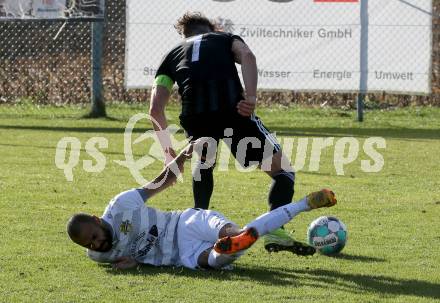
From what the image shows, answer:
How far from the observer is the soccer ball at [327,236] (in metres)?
7.00

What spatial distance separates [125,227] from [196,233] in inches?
17.8

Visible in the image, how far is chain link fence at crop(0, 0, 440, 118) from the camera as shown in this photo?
18.2m

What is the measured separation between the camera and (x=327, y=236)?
276 inches

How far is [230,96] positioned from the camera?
7281 mm

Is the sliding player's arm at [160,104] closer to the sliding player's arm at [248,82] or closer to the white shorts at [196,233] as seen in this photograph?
the sliding player's arm at [248,82]

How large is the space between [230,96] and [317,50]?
869cm

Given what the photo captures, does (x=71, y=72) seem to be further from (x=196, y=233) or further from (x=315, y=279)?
(x=315, y=279)

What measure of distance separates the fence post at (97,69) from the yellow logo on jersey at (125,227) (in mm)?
9751

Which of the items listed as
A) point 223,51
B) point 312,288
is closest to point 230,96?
point 223,51

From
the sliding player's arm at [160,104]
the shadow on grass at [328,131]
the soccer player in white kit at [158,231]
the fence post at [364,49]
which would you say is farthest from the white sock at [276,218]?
the fence post at [364,49]

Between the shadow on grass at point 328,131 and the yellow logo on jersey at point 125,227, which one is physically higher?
the shadow on grass at point 328,131

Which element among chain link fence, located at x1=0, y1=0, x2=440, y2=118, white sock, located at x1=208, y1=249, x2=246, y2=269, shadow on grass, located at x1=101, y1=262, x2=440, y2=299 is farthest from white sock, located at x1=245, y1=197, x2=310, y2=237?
chain link fence, located at x1=0, y1=0, x2=440, y2=118

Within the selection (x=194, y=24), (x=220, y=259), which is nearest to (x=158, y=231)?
(x=220, y=259)

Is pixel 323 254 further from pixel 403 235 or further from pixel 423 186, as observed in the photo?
pixel 423 186
